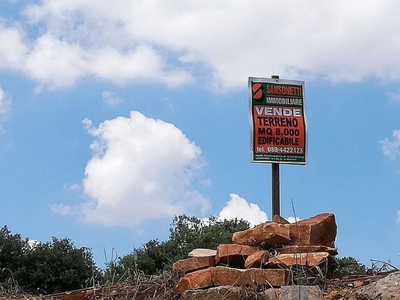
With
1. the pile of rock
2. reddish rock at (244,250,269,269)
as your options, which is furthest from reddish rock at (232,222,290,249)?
reddish rock at (244,250,269,269)

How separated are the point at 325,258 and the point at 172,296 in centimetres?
201

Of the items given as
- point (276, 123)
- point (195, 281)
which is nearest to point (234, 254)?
point (195, 281)

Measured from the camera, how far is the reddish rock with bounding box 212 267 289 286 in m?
8.66

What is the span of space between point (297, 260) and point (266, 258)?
38 cm

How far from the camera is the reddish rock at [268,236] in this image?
9.58 m

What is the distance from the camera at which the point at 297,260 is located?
8.88 meters

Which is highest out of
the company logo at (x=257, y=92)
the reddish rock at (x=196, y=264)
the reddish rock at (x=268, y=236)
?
the company logo at (x=257, y=92)

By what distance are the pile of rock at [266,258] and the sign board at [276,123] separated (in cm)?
283

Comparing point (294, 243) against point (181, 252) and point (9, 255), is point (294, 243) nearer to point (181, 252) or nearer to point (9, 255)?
point (181, 252)

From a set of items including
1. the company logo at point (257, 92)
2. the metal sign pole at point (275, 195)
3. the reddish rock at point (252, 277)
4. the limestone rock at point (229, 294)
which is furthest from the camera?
the company logo at point (257, 92)

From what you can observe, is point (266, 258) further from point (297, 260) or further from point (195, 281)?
point (195, 281)

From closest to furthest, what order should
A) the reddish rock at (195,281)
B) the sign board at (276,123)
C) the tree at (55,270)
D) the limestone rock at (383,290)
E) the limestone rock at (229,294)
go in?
1. the limestone rock at (383,290)
2. the limestone rock at (229,294)
3. the reddish rock at (195,281)
4. the sign board at (276,123)
5. the tree at (55,270)

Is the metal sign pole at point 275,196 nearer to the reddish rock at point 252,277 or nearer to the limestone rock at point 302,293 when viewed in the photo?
the reddish rock at point 252,277

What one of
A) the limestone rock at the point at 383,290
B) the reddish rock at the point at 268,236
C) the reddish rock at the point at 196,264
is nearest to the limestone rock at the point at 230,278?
the reddish rock at the point at 196,264
